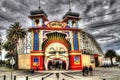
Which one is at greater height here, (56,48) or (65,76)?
(56,48)

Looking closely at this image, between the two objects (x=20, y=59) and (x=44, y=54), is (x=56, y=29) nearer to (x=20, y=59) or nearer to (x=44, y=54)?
(x=44, y=54)

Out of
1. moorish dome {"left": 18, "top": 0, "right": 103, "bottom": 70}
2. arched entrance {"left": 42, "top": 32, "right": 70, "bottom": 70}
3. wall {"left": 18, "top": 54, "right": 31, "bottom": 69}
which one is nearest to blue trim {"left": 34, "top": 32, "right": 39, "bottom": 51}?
moorish dome {"left": 18, "top": 0, "right": 103, "bottom": 70}

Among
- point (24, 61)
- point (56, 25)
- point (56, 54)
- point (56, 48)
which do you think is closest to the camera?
point (56, 54)

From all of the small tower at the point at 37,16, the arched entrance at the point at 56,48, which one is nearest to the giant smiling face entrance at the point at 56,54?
the arched entrance at the point at 56,48

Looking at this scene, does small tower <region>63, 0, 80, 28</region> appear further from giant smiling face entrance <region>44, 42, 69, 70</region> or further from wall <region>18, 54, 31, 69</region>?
wall <region>18, 54, 31, 69</region>

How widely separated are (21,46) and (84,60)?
83.2ft

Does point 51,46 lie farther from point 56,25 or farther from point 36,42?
point 56,25

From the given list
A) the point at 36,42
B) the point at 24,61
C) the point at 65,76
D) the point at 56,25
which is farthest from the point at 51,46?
the point at 65,76

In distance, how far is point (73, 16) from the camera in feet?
162

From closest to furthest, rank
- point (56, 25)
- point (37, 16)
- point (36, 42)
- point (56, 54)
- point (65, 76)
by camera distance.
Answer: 1. point (65, 76)
2. point (36, 42)
3. point (56, 54)
4. point (56, 25)
5. point (37, 16)

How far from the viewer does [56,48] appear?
45.1 meters

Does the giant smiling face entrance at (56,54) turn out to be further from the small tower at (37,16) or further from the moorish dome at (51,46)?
the small tower at (37,16)

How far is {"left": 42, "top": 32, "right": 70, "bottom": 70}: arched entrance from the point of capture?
44.8m

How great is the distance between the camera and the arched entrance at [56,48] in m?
44.8
